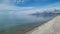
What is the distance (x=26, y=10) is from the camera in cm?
136

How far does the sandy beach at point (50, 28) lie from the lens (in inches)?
54.2

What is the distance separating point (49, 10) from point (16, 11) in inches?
15.7

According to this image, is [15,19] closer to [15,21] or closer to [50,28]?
[15,21]

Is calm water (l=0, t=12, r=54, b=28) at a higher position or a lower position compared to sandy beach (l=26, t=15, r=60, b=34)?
higher

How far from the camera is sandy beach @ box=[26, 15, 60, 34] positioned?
1.38 metres

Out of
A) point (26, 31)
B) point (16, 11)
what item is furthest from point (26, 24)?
point (16, 11)

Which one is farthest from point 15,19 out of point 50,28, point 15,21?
point 50,28

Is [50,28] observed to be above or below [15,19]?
below

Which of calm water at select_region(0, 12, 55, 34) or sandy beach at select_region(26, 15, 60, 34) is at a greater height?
calm water at select_region(0, 12, 55, 34)

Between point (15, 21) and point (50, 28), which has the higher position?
point (15, 21)

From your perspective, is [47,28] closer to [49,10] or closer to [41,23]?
[41,23]

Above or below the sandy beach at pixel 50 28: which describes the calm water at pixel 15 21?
above

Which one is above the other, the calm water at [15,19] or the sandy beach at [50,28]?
the calm water at [15,19]

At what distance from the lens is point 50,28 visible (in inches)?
54.9
